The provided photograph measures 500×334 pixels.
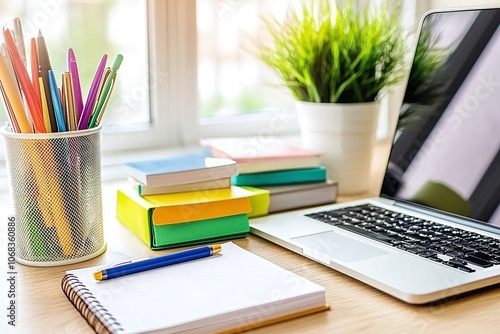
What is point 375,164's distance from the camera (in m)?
1.40

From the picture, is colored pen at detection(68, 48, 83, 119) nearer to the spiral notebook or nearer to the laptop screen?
the spiral notebook

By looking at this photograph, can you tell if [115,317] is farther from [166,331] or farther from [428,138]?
[428,138]

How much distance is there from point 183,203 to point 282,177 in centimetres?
24

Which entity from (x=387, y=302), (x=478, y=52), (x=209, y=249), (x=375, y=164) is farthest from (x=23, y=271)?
(x=375, y=164)

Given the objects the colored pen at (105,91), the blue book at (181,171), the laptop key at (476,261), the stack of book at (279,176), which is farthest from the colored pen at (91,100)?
the laptop key at (476,261)

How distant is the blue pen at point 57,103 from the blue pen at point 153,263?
195mm

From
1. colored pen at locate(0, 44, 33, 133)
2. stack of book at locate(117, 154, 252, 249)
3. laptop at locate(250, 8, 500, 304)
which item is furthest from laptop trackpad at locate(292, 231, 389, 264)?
colored pen at locate(0, 44, 33, 133)

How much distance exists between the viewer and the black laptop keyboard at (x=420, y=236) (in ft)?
2.57

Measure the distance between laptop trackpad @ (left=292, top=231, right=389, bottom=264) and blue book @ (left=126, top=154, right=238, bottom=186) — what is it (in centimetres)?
16

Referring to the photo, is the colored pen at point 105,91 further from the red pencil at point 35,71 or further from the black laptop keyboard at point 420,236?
the black laptop keyboard at point 420,236

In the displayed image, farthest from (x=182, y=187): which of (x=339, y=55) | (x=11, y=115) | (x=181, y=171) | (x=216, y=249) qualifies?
A: (x=339, y=55)

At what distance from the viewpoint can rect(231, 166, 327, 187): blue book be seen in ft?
3.46

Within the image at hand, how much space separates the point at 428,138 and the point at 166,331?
0.59m

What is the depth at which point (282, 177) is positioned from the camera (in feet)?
3.54
